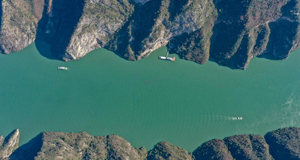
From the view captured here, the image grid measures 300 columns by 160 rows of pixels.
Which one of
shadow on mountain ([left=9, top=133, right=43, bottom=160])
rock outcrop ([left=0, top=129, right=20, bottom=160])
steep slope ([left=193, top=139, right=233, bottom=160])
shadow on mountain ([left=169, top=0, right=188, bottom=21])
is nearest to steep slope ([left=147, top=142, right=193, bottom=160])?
steep slope ([left=193, top=139, right=233, bottom=160])

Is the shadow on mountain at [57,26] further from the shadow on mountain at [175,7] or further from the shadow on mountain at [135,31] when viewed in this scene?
the shadow on mountain at [175,7]

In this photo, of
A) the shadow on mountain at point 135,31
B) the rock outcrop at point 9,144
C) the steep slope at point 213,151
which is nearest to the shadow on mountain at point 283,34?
the steep slope at point 213,151

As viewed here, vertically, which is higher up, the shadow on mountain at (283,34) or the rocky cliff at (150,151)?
the shadow on mountain at (283,34)

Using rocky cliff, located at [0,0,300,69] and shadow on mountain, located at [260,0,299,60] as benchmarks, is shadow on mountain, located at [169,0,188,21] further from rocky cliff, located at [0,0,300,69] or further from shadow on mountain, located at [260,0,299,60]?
shadow on mountain, located at [260,0,299,60]

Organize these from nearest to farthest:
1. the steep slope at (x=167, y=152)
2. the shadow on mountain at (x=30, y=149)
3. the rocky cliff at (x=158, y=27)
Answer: the shadow on mountain at (x=30, y=149), the steep slope at (x=167, y=152), the rocky cliff at (x=158, y=27)

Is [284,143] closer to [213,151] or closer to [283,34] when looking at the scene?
[213,151]

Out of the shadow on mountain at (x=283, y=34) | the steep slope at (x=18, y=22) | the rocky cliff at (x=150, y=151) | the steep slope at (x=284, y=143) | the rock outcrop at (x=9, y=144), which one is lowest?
the rock outcrop at (x=9, y=144)

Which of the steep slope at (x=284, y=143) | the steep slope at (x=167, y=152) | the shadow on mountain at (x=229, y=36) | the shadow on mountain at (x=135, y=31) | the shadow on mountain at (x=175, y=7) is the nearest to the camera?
the steep slope at (x=284, y=143)

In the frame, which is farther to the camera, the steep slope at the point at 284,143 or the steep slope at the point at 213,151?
the steep slope at the point at 213,151

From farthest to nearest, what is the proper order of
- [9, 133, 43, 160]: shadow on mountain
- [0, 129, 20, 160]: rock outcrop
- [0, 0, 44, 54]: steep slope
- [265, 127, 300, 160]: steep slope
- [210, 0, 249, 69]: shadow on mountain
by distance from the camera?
[0, 0, 44, 54]: steep slope → [210, 0, 249, 69]: shadow on mountain → [0, 129, 20, 160]: rock outcrop → [265, 127, 300, 160]: steep slope → [9, 133, 43, 160]: shadow on mountain
